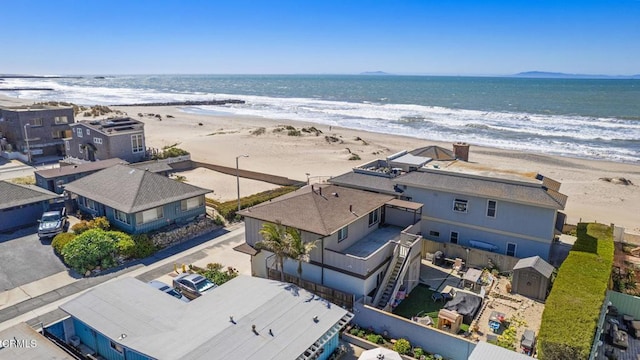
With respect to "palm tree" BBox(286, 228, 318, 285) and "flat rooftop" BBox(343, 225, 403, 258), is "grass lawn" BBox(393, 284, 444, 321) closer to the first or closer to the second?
"flat rooftop" BBox(343, 225, 403, 258)

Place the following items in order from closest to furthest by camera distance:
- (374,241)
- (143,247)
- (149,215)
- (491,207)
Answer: (374,241) → (491,207) → (143,247) → (149,215)

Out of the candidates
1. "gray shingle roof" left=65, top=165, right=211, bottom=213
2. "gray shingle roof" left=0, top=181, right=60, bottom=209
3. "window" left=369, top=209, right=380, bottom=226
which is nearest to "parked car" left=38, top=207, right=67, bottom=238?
"gray shingle roof" left=0, top=181, right=60, bottom=209

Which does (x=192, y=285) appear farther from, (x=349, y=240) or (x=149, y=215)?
(x=149, y=215)

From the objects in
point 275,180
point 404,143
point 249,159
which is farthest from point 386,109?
point 275,180

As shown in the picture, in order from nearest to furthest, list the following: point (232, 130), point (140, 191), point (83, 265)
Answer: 1. point (83, 265)
2. point (140, 191)
3. point (232, 130)

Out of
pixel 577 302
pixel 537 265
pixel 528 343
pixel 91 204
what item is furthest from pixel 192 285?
pixel 537 265

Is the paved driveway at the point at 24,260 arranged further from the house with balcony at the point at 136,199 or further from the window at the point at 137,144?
the window at the point at 137,144

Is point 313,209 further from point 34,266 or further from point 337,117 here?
point 337,117
